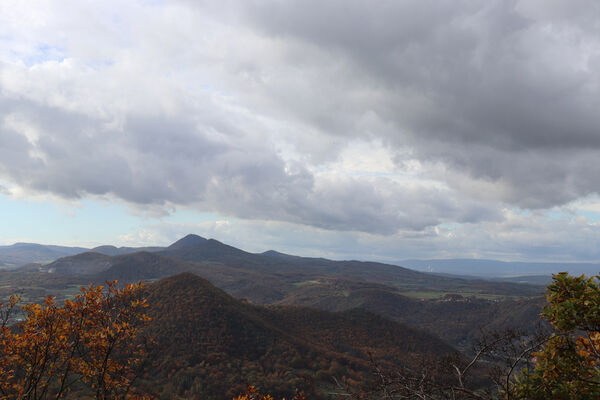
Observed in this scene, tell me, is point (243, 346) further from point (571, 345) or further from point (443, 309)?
point (443, 309)

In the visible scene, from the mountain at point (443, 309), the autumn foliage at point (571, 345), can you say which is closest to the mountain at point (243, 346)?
the autumn foliage at point (571, 345)

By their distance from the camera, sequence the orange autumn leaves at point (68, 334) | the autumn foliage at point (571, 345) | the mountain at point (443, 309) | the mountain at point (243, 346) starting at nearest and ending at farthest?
the autumn foliage at point (571, 345) < the orange autumn leaves at point (68, 334) < the mountain at point (243, 346) < the mountain at point (443, 309)

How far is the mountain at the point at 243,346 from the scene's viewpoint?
114 feet

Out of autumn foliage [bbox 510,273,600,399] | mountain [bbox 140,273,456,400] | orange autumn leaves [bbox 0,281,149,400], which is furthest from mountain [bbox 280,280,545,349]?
orange autumn leaves [bbox 0,281,149,400]

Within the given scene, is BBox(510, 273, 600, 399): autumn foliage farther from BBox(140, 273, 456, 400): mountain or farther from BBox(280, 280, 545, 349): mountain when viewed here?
BBox(280, 280, 545, 349): mountain

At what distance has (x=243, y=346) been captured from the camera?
45.1 metres

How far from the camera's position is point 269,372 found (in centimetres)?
3903

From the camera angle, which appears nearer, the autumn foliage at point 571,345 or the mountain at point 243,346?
the autumn foliage at point 571,345

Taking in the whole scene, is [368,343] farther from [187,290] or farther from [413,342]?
[187,290]

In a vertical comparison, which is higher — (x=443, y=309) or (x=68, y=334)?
(x=68, y=334)

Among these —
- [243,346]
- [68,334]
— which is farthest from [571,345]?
[243,346]

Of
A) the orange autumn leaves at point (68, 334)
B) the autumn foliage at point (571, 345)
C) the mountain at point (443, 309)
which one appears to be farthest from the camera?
the mountain at point (443, 309)

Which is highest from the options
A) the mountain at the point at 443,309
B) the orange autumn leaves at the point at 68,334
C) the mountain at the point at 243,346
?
the orange autumn leaves at the point at 68,334

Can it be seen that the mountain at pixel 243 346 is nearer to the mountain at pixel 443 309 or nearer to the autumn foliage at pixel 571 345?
the autumn foliage at pixel 571 345
